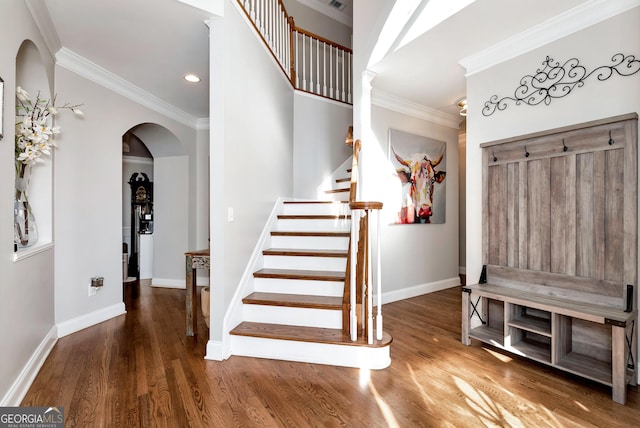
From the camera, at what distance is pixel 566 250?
228cm

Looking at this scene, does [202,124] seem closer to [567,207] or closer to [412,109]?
[412,109]

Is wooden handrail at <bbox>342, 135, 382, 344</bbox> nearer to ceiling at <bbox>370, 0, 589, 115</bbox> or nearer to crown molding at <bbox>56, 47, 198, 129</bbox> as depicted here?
ceiling at <bbox>370, 0, 589, 115</bbox>

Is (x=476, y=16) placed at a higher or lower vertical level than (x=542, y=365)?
higher

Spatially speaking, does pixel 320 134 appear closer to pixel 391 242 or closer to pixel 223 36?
pixel 391 242

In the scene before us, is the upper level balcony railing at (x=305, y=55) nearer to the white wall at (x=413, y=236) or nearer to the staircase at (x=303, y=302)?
the white wall at (x=413, y=236)

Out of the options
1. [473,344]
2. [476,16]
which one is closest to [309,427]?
[473,344]

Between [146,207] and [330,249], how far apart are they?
4275 millimetres

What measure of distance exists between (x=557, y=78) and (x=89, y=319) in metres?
4.67

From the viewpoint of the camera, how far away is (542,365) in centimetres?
228

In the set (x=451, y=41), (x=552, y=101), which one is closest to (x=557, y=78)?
(x=552, y=101)

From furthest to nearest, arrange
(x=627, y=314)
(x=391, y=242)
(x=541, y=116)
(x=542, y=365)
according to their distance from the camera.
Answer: (x=391, y=242)
(x=541, y=116)
(x=542, y=365)
(x=627, y=314)

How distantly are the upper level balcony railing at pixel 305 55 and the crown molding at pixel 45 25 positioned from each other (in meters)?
1.74

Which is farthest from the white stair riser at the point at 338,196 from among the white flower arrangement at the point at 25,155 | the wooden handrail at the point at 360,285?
the white flower arrangement at the point at 25,155
